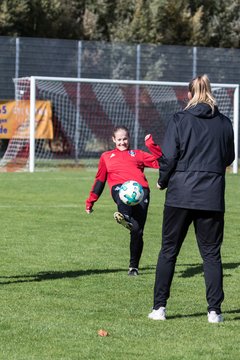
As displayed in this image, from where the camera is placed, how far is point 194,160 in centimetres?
759

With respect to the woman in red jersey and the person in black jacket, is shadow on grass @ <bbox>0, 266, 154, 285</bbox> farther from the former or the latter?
the person in black jacket

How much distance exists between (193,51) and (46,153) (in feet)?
22.3

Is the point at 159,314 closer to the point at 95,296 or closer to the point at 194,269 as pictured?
Result: the point at 95,296

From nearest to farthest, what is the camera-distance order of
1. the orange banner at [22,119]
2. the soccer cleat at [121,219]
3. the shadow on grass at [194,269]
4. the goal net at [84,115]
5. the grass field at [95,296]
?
the grass field at [95,296] < the soccer cleat at [121,219] < the shadow on grass at [194,269] < the orange banner at [22,119] < the goal net at [84,115]

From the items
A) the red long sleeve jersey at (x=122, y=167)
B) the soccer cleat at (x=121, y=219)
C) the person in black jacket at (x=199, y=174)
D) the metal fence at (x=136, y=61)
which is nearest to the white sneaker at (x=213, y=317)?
the person in black jacket at (x=199, y=174)

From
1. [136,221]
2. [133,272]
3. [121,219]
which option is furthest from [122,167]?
[133,272]

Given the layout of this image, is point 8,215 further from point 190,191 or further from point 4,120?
point 4,120

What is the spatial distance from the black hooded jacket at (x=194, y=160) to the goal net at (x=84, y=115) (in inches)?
823

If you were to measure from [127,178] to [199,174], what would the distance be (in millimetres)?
3261

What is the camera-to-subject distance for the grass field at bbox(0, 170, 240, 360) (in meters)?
6.94

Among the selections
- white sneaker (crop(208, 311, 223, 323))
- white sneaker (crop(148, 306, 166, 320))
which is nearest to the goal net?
white sneaker (crop(148, 306, 166, 320))

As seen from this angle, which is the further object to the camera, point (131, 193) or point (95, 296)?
point (131, 193)

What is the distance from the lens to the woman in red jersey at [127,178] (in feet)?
34.4

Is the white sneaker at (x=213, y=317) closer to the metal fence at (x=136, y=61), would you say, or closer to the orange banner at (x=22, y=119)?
the orange banner at (x=22, y=119)
